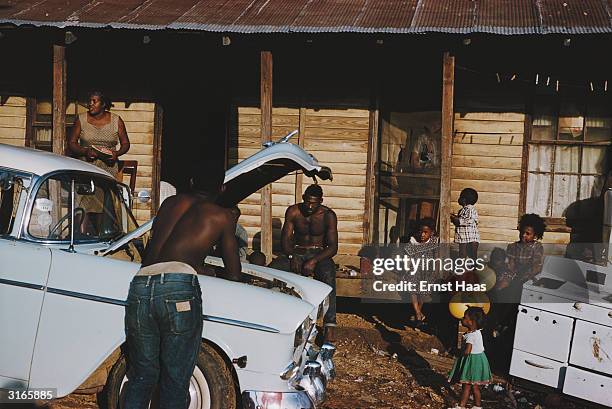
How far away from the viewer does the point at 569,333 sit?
7590 mm

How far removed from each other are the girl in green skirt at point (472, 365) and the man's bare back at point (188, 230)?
10.1 ft

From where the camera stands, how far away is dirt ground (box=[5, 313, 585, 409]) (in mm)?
7359

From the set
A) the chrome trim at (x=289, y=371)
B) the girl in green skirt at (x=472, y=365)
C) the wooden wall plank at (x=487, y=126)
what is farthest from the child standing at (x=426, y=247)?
the chrome trim at (x=289, y=371)

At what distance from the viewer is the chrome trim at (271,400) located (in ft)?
17.5

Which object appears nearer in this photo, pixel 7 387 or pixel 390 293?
pixel 7 387

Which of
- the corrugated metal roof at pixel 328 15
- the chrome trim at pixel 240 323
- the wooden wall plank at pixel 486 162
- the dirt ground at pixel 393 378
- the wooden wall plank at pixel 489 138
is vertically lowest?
the dirt ground at pixel 393 378

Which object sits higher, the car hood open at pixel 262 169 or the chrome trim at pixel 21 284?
the car hood open at pixel 262 169

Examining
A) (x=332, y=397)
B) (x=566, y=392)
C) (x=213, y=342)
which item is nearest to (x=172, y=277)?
(x=213, y=342)

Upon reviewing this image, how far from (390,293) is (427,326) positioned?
0.60 m

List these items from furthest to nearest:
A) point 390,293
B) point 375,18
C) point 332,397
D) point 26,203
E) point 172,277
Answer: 1. point 390,293
2. point 375,18
3. point 332,397
4. point 26,203
5. point 172,277

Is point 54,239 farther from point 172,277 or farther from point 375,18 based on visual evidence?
point 375,18

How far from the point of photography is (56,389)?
17.9 feet

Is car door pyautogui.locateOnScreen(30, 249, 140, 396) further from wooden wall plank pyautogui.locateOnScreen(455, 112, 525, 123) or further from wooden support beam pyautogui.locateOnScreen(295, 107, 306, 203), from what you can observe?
wooden wall plank pyautogui.locateOnScreen(455, 112, 525, 123)

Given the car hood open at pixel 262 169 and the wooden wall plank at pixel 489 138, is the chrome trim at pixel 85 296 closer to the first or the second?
the car hood open at pixel 262 169
